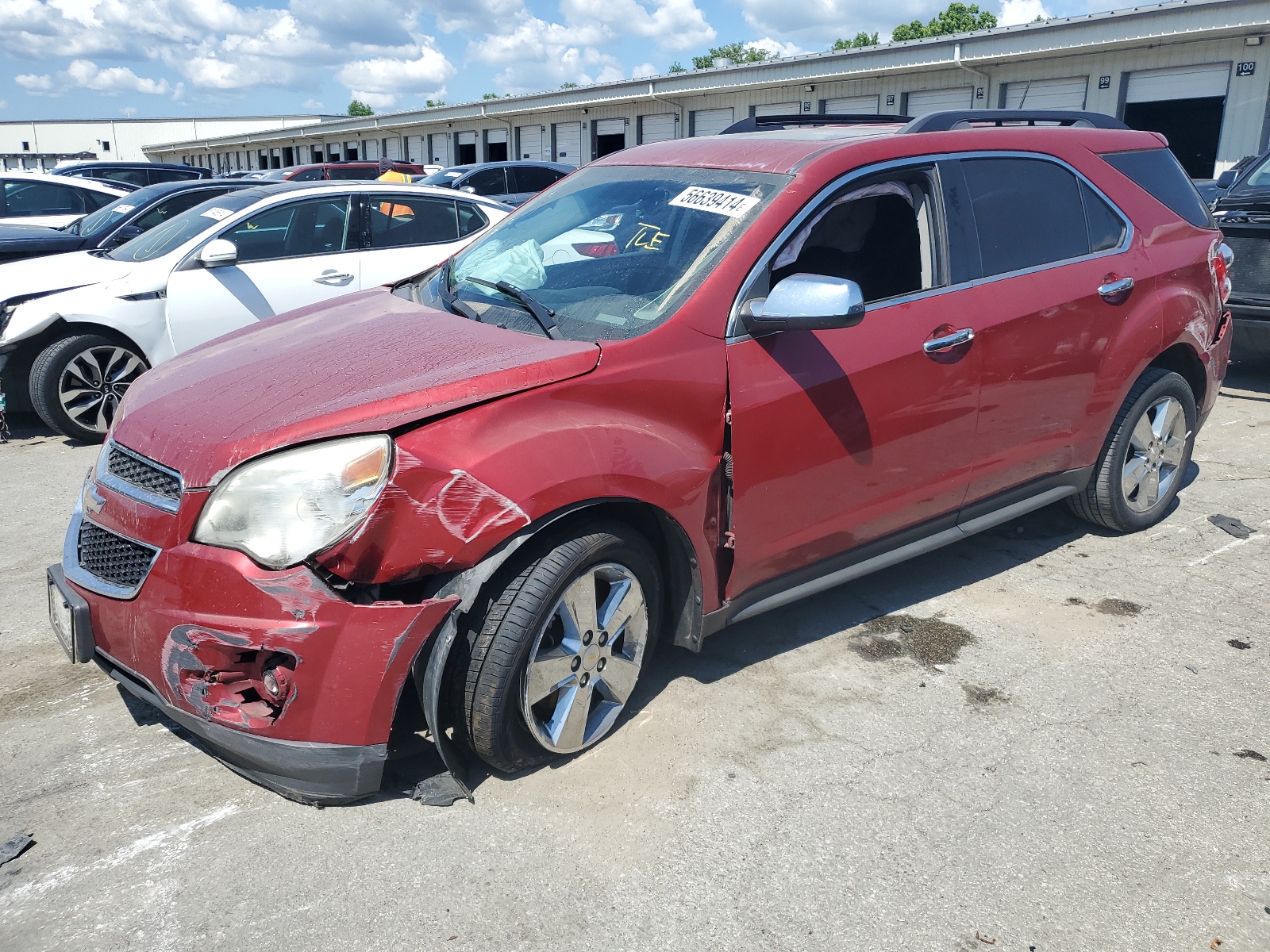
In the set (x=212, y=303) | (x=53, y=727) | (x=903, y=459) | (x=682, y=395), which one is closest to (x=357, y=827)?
(x=53, y=727)

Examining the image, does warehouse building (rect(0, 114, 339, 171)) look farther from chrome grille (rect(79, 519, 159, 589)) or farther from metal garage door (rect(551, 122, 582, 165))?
chrome grille (rect(79, 519, 159, 589))

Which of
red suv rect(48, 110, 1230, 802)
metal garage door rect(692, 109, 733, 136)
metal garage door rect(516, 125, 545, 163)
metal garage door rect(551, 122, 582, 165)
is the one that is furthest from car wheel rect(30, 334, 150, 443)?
metal garage door rect(516, 125, 545, 163)

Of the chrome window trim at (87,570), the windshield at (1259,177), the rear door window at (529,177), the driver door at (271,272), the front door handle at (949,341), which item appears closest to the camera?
the chrome window trim at (87,570)

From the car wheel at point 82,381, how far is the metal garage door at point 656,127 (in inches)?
970

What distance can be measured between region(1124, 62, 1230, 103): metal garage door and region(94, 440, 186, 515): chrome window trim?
20607 mm

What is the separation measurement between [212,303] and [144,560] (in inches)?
181

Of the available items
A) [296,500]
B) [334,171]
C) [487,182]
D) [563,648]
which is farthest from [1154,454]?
[334,171]

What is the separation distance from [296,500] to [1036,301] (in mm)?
2860

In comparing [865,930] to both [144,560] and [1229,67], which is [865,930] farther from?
[1229,67]

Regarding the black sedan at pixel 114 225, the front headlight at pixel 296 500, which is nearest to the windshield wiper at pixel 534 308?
the front headlight at pixel 296 500

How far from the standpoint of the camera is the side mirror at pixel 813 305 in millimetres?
2953

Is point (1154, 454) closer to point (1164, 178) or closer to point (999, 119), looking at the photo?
point (1164, 178)

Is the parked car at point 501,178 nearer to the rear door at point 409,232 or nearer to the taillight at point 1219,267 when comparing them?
the rear door at point 409,232

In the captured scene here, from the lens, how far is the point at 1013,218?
153 inches
